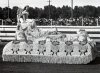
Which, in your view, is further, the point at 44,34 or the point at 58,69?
the point at 44,34

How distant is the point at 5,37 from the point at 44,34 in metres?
7.81

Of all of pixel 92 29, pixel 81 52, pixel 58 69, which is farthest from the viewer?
pixel 92 29

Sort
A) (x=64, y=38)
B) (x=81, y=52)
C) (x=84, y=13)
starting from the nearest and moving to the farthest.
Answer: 1. (x=81, y=52)
2. (x=64, y=38)
3. (x=84, y=13)

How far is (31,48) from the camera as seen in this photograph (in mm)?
11031

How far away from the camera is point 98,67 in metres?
10.3

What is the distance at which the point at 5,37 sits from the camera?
2134 centimetres

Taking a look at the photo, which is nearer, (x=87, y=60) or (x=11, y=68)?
(x=11, y=68)

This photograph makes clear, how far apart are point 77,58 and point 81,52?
0.25m

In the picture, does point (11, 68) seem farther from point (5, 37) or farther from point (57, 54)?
point (5, 37)

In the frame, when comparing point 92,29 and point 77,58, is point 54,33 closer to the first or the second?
point 77,58

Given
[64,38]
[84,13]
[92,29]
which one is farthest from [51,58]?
[84,13]

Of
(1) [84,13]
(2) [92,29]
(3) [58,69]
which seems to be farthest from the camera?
(1) [84,13]

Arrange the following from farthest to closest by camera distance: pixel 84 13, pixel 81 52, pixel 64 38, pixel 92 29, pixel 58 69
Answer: pixel 84 13 < pixel 92 29 < pixel 64 38 < pixel 81 52 < pixel 58 69

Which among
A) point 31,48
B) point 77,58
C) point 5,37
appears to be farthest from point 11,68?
point 5,37
